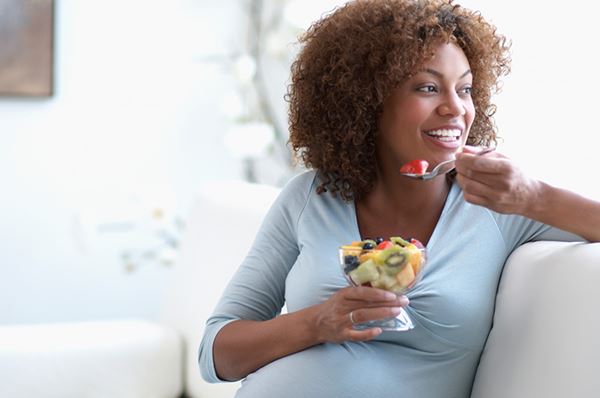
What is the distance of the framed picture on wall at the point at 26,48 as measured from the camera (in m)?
3.52

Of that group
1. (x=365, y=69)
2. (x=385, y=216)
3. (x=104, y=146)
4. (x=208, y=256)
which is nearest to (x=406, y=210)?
(x=385, y=216)

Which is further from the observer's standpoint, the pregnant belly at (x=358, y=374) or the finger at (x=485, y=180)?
the pregnant belly at (x=358, y=374)

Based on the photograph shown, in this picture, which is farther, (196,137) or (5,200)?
(196,137)

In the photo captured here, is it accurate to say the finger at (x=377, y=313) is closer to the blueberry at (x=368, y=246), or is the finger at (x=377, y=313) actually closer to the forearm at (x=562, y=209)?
the blueberry at (x=368, y=246)

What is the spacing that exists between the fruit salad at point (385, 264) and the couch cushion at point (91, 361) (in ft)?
3.76

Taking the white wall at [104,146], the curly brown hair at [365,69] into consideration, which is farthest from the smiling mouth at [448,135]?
the white wall at [104,146]

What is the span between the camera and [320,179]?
1887 mm

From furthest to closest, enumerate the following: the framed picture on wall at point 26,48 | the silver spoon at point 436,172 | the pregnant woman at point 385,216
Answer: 1. the framed picture on wall at point 26,48
2. the silver spoon at point 436,172
3. the pregnant woman at point 385,216

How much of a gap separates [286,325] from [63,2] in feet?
7.59

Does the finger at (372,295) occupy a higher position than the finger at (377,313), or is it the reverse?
the finger at (372,295)

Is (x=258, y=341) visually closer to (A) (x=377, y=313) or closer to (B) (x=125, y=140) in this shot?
(A) (x=377, y=313)

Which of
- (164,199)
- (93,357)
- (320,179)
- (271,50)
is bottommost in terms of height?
(93,357)

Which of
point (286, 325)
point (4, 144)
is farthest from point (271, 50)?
point (286, 325)

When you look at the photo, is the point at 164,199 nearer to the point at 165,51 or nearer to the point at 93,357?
the point at 165,51
